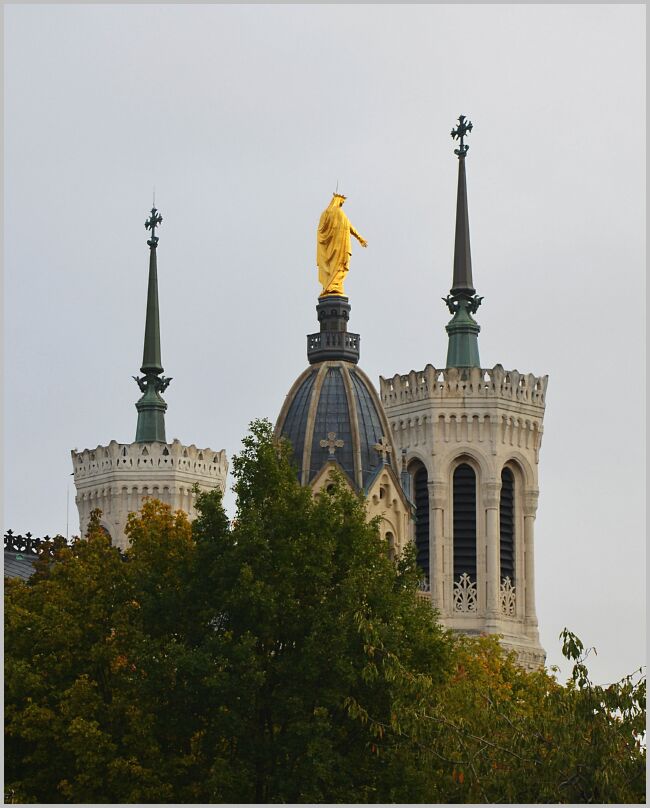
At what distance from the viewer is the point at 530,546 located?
111 m

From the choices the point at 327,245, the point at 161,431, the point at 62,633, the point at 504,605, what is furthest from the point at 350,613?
the point at 161,431

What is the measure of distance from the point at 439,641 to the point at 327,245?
4203 centimetres

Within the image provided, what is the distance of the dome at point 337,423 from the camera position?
309 ft

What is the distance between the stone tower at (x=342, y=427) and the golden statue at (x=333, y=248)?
281cm

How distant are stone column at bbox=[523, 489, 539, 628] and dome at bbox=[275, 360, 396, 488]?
16306 millimetres

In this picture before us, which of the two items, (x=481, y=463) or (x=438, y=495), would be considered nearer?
(x=438, y=495)

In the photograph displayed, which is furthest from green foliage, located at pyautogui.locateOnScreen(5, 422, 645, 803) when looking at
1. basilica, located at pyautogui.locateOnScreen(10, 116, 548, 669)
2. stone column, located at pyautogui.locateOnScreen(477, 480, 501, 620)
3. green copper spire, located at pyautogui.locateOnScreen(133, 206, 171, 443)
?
green copper spire, located at pyautogui.locateOnScreen(133, 206, 171, 443)

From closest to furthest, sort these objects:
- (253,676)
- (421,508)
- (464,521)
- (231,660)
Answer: (253,676), (231,660), (464,521), (421,508)

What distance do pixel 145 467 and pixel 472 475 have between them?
18024 millimetres

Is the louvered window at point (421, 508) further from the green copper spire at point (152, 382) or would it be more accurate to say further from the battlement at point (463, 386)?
the green copper spire at point (152, 382)

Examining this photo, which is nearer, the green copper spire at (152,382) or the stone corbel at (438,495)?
the stone corbel at (438,495)

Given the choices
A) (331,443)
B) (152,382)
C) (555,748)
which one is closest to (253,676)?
(555,748)

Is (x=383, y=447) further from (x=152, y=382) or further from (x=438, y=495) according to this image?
(x=152, y=382)

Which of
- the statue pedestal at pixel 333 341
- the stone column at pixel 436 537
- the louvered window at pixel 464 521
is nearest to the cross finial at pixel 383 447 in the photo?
the statue pedestal at pixel 333 341
